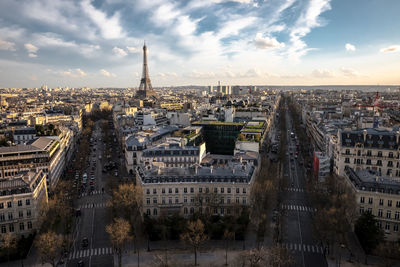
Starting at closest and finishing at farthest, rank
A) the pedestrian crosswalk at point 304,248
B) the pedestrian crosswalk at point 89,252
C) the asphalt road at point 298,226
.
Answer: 1. the asphalt road at point 298,226
2. the pedestrian crosswalk at point 89,252
3. the pedestrian crosswalk at point 304,248

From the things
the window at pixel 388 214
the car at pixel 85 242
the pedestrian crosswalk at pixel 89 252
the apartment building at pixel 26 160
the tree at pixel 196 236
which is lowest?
the pedestrian crosswalk at pixel 89 252

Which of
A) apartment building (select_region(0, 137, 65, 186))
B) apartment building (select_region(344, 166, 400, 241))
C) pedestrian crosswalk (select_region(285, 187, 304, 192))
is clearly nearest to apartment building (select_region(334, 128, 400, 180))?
pedestrian crosswalk (select_region(285, 187, 304, 192))

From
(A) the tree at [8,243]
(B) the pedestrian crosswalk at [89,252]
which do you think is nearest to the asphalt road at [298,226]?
(B) the pedestrian crosswalk at [89,252]

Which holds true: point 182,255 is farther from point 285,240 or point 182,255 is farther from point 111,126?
point 111,126

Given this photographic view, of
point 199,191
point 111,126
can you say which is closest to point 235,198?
point 199,191

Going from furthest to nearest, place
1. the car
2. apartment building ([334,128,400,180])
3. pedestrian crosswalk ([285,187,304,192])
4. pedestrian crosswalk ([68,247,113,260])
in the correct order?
pedestrian crosswalk ([285,187,304,192]) < apartment building ([334,128,400,180]) < the car < pedestrian crosswalk ([68,247,113,260])

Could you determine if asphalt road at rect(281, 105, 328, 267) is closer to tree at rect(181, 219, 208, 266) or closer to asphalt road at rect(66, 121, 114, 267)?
tree at rect(181, 219, 208, 266)

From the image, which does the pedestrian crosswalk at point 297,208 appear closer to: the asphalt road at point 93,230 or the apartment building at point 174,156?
the apartment building at point 174,156
